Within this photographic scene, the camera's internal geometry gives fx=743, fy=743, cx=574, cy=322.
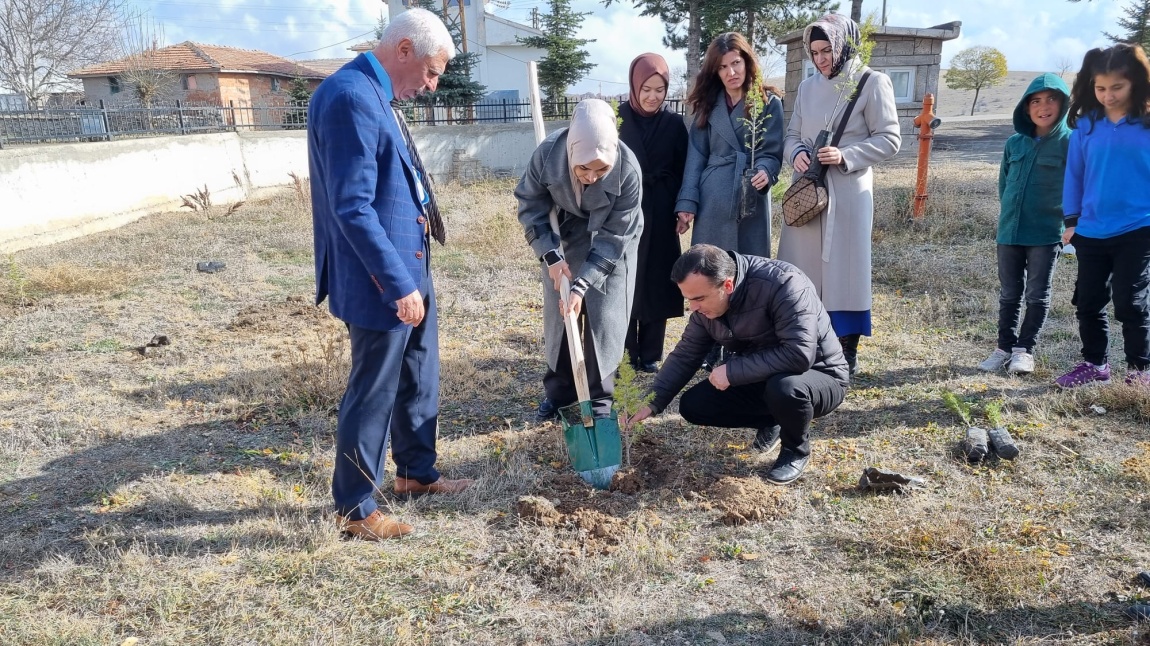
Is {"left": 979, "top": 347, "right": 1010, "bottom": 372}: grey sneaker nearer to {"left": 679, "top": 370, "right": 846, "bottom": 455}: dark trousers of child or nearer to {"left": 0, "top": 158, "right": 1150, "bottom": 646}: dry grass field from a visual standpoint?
{"left": 0, "top": 158, "right": 1150, "bottom": 646}: dry grass field

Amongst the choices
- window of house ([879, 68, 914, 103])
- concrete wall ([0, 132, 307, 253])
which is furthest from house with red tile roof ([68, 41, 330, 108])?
window of house ([879, 68, 914, 103])

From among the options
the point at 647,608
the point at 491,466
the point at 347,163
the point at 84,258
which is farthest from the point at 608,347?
the point at 84,258

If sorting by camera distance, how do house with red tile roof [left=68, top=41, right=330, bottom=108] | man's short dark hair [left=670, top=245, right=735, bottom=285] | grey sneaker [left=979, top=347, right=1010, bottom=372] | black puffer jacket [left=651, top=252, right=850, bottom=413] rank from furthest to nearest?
1. house with red tile roof [left=68, top=41, right=330, bottom=108]
2. grey sneaker [left=979, top=347, right=1010, bottom=372]
3. black puffer jacket [left=651, top=252, right=850, bottom=413]
4. man's short dark hair [left=670, top=245, right=735, bottom=285]

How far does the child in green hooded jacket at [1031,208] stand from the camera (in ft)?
13.1

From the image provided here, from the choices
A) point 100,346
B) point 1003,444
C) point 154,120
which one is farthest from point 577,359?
point 154,120

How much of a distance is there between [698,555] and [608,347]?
3.72 feet

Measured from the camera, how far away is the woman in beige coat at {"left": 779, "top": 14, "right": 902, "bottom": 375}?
3699 mm

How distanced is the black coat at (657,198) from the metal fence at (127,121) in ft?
28.7

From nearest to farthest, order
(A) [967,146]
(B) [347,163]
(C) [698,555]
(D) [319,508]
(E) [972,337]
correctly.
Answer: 1. (B) [347,163]
2. (C) [698,555]
3. (D) [319,508]
4. (E) [972,337]
5. (A) [967,146]

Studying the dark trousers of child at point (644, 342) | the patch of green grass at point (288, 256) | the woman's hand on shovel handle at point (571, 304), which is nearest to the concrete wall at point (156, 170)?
the patch of green grass at point (288, 256)

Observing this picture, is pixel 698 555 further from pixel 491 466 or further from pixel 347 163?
pixel 347 163

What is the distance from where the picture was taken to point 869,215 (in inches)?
154

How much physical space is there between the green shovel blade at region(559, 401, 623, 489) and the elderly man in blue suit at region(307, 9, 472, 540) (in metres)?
0.72

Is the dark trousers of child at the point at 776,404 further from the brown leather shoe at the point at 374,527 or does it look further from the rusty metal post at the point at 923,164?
the rusty metal post at the point at 923,164
